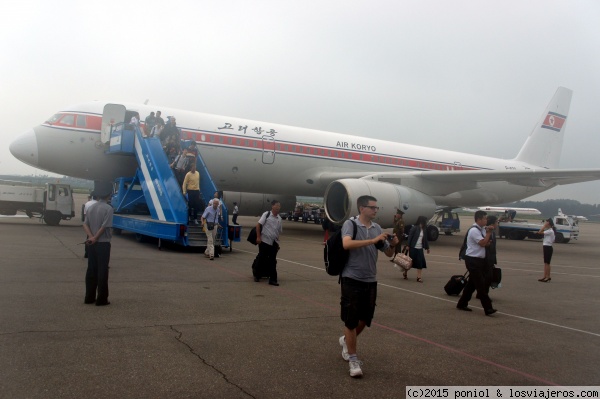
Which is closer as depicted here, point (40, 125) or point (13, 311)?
point (13, 311)

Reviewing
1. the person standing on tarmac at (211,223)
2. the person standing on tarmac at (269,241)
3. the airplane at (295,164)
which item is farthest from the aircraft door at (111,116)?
the person standing on tarmac at (269,241)

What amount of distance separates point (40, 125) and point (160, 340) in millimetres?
13335

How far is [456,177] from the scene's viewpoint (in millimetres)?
18703

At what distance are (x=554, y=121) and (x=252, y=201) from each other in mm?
17421

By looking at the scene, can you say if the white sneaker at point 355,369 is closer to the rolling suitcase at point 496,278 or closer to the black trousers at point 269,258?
the black trousers at point 269,258

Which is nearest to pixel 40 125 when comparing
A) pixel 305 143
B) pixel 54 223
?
pixel 54 223

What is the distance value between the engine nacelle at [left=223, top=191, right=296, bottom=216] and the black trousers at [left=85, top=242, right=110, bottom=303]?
14.8 m

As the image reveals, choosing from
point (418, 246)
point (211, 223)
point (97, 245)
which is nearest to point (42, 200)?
point (211, 223)

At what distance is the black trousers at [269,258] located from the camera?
28.2 ft

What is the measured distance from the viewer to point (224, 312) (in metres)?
6.37

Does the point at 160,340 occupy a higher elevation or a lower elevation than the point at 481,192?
lower

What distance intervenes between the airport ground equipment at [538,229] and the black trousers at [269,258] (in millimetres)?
21279

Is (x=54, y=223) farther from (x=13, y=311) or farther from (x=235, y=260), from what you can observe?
(x=13, y=311)

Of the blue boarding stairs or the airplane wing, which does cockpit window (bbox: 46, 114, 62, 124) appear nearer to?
the blue boarding stairs
